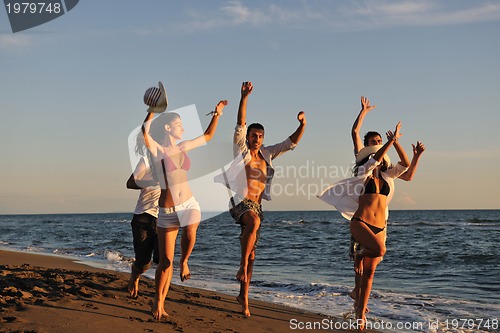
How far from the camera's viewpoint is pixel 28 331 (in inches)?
195

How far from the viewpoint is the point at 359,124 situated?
698 cm

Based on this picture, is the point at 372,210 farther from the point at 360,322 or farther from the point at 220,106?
the point at 220,106

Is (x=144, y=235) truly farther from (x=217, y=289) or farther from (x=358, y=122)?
(x=217, y=289)

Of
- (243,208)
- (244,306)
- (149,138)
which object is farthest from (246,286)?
(149,138)

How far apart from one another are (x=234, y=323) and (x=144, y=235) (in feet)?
5.22

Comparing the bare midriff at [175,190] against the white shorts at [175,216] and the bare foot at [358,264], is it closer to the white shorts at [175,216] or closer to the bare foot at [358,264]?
the white shorts at [175,216]

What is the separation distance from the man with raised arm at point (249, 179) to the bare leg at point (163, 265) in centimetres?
94

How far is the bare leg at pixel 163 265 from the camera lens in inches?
226

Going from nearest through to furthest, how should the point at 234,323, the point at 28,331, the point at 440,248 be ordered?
the point at 28,331 → the point at 234,323 → the point at 440,248

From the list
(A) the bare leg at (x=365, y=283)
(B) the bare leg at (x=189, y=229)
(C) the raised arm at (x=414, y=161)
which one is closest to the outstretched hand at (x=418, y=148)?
(C) the raised arm at (x=414, y=161)

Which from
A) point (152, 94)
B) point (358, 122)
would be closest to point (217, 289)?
point (358, 122)

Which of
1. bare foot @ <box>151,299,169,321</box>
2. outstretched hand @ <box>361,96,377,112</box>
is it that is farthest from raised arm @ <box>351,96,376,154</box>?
bare foot @ <box>151,299,169,321</box>

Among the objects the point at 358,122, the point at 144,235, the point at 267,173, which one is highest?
the point at 358,122

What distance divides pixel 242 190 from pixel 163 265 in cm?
137
